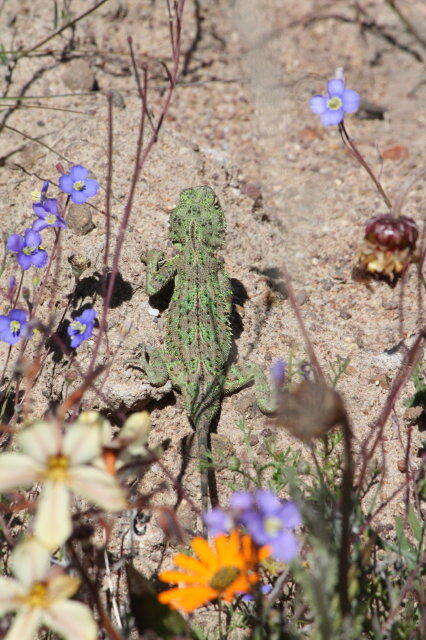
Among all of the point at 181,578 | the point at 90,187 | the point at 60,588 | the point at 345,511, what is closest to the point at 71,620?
the point at 60,588

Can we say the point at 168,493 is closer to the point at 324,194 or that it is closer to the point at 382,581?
the point at 382,581

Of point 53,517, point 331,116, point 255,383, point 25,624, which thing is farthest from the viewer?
point 255,383

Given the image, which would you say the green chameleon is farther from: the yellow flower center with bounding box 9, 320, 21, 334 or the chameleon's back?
the yellow flower center with bounding box 9, 320, 21, 334

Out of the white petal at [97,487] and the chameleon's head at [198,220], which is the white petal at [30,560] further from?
the chameleon's head at [198,220]

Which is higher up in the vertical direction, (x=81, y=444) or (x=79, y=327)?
(x=79, y=327)

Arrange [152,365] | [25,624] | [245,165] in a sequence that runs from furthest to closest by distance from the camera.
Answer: [245,165]
[152,365]
[25,624]

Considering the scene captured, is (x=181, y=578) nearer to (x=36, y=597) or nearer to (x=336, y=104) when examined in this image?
(x=36, y=597)

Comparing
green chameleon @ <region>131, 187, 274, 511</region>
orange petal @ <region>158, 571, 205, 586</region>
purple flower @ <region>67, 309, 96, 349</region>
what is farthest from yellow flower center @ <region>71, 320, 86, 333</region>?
orange petal @ <region>158, 571, 205, 586</region>
